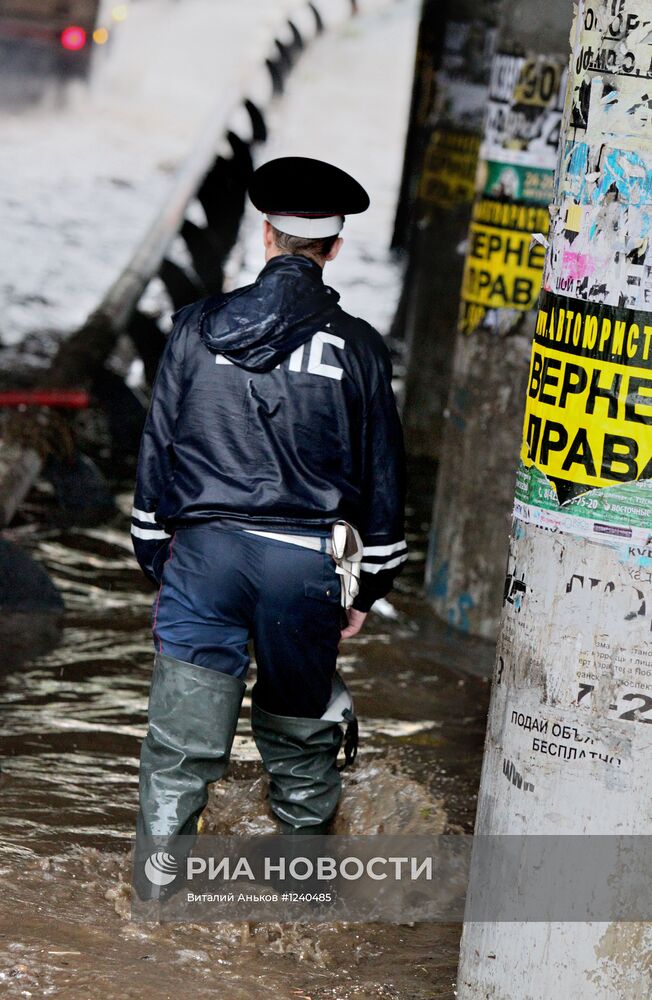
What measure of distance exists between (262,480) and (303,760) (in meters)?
0.84

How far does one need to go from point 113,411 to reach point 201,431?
5.41 m

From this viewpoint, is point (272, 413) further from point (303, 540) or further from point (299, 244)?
point (299, 244)

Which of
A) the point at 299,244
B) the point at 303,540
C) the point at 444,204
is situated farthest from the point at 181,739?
the point at 444,204

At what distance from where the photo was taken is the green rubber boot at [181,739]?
395cm

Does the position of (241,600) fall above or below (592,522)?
below

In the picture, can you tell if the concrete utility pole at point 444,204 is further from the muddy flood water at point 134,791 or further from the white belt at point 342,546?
the white belt at point 342,546

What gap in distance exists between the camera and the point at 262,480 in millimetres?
3947

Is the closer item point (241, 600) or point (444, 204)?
point (241, 600)

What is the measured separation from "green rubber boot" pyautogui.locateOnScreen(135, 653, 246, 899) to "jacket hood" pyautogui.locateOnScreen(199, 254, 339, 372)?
829 mm

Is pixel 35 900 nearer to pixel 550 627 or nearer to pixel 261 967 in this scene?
pixel 261 967

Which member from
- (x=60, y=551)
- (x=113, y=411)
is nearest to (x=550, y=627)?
(x=60, y=551)

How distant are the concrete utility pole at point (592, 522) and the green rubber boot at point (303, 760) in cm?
99

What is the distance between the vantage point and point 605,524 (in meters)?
3.14

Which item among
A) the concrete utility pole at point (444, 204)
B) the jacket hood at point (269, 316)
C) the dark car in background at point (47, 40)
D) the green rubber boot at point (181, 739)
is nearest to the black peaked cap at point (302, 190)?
the jacket hood at point (269, 316)
